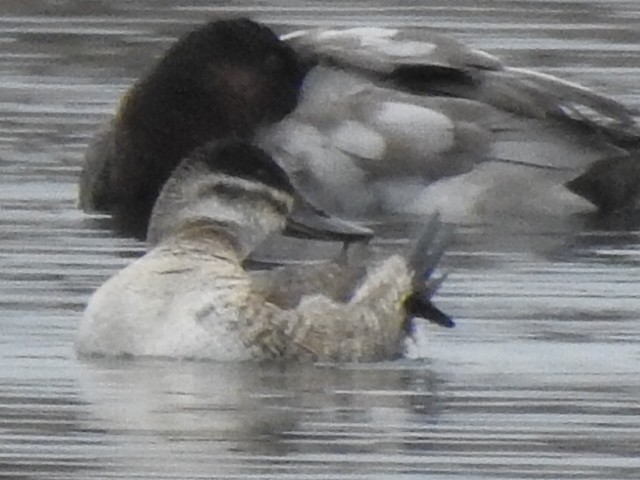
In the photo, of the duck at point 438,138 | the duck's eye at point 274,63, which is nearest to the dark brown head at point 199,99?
the duck's eye at point 274,63

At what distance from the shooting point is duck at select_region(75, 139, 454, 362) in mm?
10445

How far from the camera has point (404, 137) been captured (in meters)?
13.9

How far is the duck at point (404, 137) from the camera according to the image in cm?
1383

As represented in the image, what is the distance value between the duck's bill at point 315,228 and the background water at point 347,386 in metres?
0.38

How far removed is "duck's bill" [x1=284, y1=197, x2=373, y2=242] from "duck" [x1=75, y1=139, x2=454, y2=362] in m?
0.03

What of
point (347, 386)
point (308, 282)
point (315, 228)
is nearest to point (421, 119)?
point (315, 228)

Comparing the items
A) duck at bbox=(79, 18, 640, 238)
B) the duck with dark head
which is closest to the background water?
the duck with dark head

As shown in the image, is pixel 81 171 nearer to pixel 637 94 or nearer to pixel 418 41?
pixel 418 41

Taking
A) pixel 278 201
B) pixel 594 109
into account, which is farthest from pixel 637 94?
pixel 278 201

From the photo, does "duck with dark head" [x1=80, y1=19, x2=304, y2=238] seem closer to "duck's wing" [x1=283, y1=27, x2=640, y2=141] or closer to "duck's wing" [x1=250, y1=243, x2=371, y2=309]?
"duck's wing" [x1=283, y1=27, x2=640, y2=141]

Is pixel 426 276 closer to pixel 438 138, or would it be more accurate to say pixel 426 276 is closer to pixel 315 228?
pixel 315 228

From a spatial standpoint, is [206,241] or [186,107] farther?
[186,107]

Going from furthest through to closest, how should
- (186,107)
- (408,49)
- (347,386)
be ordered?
(186,107), (408,49), (347,386)

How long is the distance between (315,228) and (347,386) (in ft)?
3.34
